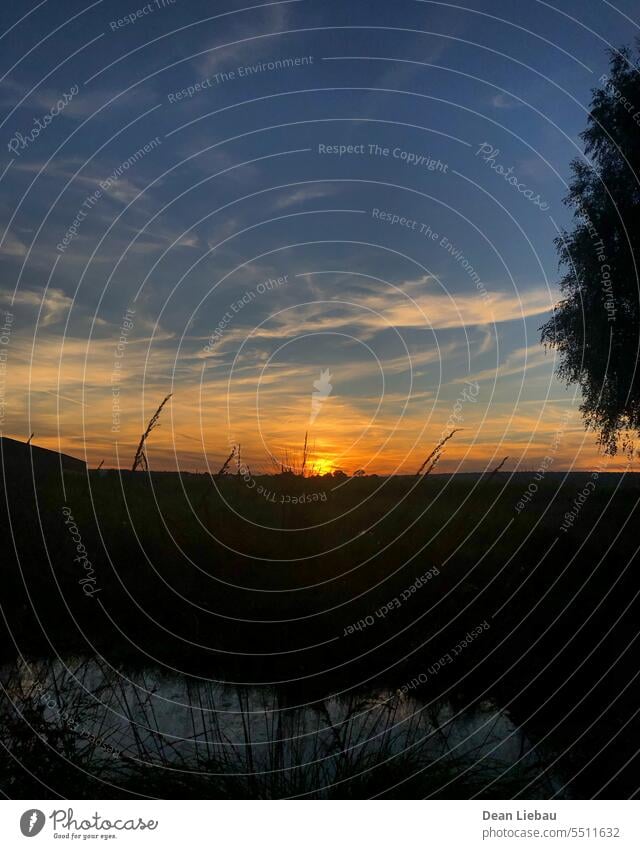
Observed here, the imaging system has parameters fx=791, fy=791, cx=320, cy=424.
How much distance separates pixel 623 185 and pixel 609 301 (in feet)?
10.3

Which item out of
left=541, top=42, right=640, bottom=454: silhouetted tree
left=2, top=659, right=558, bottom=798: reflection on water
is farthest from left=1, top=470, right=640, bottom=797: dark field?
left=541, top=42, right=640, bottom=454: silhouetted tree

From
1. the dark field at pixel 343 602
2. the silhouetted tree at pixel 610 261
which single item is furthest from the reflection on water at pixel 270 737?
the silhouetted tree at pixel 610 261

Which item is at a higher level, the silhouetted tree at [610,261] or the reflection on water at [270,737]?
the silhouetted tree at [610,261]

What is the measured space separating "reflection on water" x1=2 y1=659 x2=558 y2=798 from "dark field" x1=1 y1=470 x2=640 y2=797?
1.31 ft

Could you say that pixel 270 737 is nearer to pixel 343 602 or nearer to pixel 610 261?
pixel 343 602

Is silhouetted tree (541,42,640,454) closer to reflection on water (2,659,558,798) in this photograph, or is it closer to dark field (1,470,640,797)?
dark field (1,470,640,797)

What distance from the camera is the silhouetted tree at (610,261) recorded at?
69.8 feet

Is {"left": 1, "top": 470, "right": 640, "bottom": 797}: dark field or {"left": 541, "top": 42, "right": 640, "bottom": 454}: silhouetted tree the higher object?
{"left": 541, "top": 42, "right": 640, "bottom": 454}: silhouetted tree

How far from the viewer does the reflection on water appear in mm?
6238

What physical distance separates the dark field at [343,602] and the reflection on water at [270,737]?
40 centimetres

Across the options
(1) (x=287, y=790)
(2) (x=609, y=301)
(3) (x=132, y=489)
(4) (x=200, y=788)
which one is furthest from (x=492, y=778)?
(2) (x=609, y=301)

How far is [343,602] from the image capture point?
42.4ft

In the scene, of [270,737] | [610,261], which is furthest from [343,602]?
[610,261]

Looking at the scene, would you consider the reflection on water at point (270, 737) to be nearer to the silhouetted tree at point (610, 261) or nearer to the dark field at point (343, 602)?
the dark field at point (343, 602)
